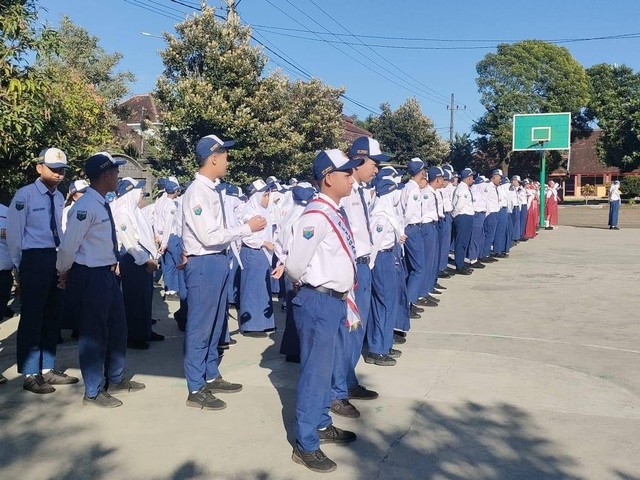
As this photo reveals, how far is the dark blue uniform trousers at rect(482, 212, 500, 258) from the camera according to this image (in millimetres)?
13953

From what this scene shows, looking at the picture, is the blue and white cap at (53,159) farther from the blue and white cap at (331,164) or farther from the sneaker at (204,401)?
the blue and white cap at (331,164)

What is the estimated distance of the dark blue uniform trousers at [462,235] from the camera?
12.6 m

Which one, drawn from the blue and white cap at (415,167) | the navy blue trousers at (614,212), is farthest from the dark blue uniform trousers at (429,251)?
the navy blue trousers at (614,212)

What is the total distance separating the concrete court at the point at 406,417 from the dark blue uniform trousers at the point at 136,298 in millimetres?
333

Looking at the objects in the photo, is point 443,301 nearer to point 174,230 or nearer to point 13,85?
point 174,230

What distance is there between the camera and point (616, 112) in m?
41.7

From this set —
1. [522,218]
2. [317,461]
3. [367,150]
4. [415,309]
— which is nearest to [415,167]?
[415,309]

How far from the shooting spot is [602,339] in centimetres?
729

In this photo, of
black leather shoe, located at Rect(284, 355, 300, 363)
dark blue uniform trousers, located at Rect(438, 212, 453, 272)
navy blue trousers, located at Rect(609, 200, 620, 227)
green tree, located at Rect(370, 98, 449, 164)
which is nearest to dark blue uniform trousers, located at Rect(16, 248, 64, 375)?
black leather shoe, located at Rect(284, 355, 300, 363)

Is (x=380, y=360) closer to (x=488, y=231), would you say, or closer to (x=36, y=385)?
(x=36, y=385)

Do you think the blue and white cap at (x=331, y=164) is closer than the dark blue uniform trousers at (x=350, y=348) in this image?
Yes

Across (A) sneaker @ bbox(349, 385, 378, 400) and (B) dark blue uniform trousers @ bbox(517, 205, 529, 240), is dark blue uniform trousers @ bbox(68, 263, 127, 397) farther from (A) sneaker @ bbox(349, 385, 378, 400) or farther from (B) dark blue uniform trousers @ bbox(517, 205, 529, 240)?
(B) dark blue uniform trousers @ bbox(517, 205, 529, 240)

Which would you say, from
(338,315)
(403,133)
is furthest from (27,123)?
(403,133)

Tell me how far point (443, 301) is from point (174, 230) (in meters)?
4.28
